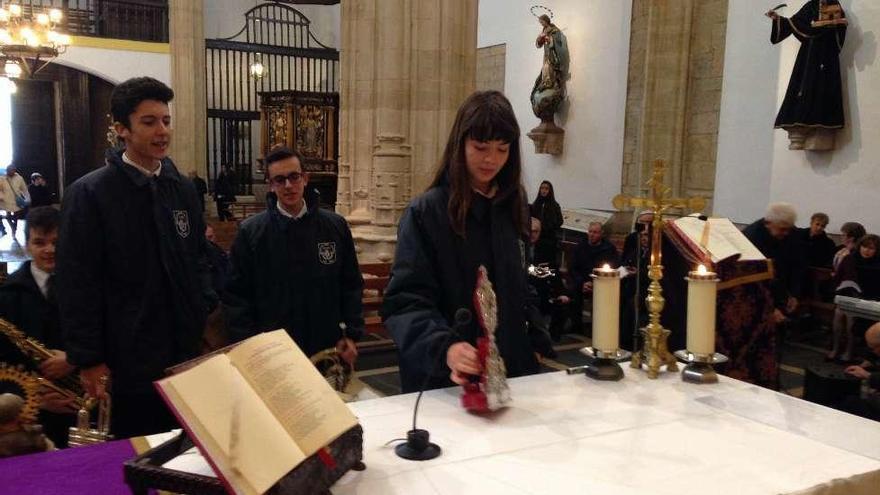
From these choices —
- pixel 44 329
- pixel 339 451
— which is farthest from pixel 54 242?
pixel 339 451

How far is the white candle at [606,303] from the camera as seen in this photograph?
216 cm

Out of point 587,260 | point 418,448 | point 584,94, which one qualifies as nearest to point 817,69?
point 587,260

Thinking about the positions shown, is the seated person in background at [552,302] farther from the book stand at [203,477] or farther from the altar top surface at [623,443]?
the book stand at [203,477]

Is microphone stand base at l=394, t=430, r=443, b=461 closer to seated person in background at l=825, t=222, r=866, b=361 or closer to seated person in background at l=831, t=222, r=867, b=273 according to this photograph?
seated person in background at l=825, t=222, r=866, b=361

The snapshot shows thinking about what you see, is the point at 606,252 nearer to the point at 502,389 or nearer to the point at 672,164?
the point at 672,164

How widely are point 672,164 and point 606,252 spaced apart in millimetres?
3920

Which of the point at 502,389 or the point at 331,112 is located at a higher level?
the point at 331,112

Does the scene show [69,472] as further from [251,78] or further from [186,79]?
[251,78]

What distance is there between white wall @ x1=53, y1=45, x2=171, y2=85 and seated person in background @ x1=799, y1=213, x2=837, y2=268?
12.7 meters

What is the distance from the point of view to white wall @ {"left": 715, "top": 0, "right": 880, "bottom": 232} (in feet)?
23.8

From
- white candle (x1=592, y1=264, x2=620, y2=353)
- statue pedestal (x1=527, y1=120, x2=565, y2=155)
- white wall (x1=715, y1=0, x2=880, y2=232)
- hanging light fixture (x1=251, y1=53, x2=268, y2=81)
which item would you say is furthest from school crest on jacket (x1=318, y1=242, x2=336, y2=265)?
hanging light fixture (x1=251, y1=53, x2=268, y2=81)

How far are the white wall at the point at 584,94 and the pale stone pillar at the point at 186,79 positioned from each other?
21.4ft

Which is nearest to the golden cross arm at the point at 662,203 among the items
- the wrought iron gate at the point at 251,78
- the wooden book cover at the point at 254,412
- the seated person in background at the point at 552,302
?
the wooden book cover at the point at 254,412

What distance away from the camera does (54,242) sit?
8.69 feet
